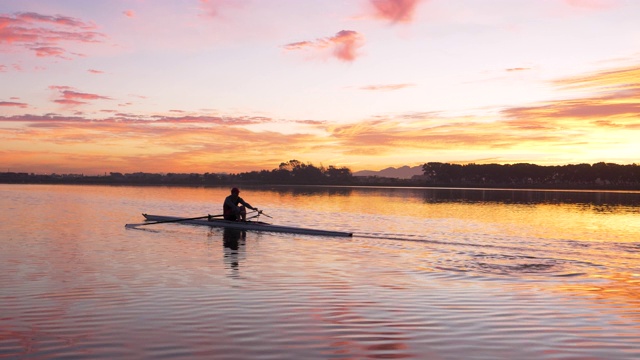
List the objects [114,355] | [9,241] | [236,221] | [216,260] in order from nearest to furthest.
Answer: [114,355] → [216,260] → [9,241] → [236,221]

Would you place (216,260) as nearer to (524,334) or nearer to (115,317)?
(115,317)

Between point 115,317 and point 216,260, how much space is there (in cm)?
869

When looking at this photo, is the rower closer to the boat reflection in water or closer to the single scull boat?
the single scull boat

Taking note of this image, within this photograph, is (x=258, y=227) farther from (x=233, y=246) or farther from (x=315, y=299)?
(x=315, y=299)

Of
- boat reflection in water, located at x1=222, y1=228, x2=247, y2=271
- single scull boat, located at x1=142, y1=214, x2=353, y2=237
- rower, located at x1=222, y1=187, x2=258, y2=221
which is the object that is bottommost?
boat reflection in water, located at x1=222, y1=228, x2=247, y2=271

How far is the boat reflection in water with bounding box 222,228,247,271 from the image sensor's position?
19.1 m

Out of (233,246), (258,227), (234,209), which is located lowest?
(233,246)

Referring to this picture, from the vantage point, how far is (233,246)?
79.1ft

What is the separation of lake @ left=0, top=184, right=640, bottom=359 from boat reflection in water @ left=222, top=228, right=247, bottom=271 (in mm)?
86

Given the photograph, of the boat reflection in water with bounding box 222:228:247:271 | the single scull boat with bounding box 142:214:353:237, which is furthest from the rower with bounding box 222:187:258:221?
the boat reflection in water with bounding box 222:228:247:271

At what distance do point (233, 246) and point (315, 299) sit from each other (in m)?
11.7

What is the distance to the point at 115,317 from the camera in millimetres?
10914

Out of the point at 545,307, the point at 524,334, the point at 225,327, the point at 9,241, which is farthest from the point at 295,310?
the point at 9,241

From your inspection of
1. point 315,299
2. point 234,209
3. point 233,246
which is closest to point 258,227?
point 234,209
